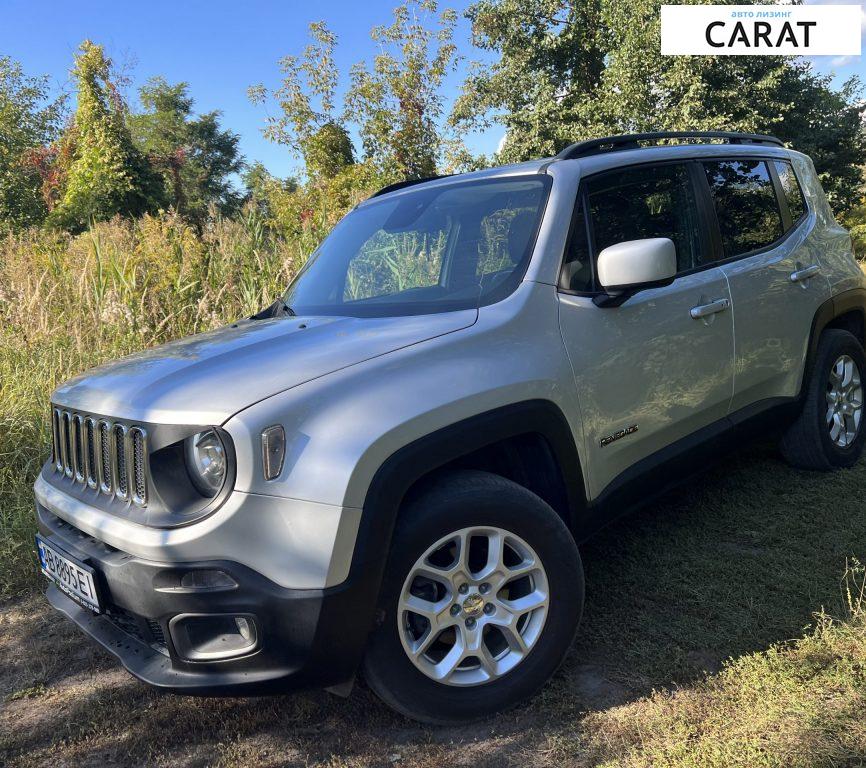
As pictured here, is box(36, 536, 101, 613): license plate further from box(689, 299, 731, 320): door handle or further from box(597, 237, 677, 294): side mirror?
box(689, 299, 731, 320): door handle

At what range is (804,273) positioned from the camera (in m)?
3.74

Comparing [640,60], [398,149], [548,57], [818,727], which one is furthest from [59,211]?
[818,727]

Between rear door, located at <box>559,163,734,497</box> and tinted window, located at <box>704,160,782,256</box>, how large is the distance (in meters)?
0.19

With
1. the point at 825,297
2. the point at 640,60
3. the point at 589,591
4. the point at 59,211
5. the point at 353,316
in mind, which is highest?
the point at 640,60

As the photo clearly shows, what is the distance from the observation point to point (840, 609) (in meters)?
2.72

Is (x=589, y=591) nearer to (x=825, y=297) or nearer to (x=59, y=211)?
(x=825, y=297)

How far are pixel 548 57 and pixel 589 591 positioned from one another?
1016 inches

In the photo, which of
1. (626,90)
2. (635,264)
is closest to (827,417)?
(635,264)

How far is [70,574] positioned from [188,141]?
51.9 m

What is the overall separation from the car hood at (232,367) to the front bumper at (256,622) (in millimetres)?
431

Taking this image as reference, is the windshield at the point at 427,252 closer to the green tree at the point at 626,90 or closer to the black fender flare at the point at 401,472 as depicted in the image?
the black fender flare at the point at 401,472

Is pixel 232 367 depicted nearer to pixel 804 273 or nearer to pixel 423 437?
pixel 423 437

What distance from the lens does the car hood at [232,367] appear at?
6.55ft

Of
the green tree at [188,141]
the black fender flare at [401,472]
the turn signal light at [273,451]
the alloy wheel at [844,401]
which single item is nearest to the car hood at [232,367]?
the turn signal light at [273,451]
